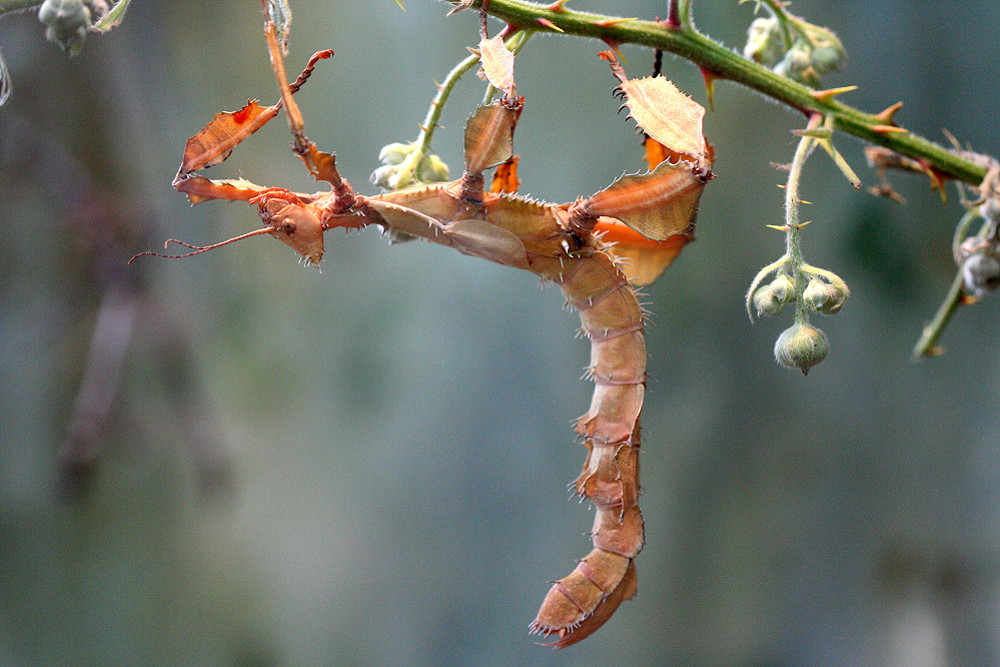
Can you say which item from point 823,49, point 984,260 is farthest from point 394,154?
point 984,260

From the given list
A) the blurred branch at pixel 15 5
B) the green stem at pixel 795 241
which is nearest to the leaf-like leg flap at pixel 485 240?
the green stem at pixel 795 241

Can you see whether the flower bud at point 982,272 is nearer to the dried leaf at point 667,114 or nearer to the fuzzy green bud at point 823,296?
the fuzzy green bud at point 823,296

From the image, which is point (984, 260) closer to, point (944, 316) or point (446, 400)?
point (944, 316)

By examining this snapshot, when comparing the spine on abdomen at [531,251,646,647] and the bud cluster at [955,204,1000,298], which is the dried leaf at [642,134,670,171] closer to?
the spine on abdomen at [531,251,646,647]

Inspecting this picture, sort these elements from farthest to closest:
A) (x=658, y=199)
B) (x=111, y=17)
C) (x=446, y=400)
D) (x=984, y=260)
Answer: (x=446, y=400), (x=984, y=260), (x=658, y=199), (x=111, y=17)

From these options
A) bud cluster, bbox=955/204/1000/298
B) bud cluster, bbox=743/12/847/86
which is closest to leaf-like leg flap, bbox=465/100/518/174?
bud cluster, bbox=743/12/847/86

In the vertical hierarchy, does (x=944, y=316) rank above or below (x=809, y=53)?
below


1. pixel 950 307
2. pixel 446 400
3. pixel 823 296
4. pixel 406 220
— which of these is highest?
pixel 406 220
